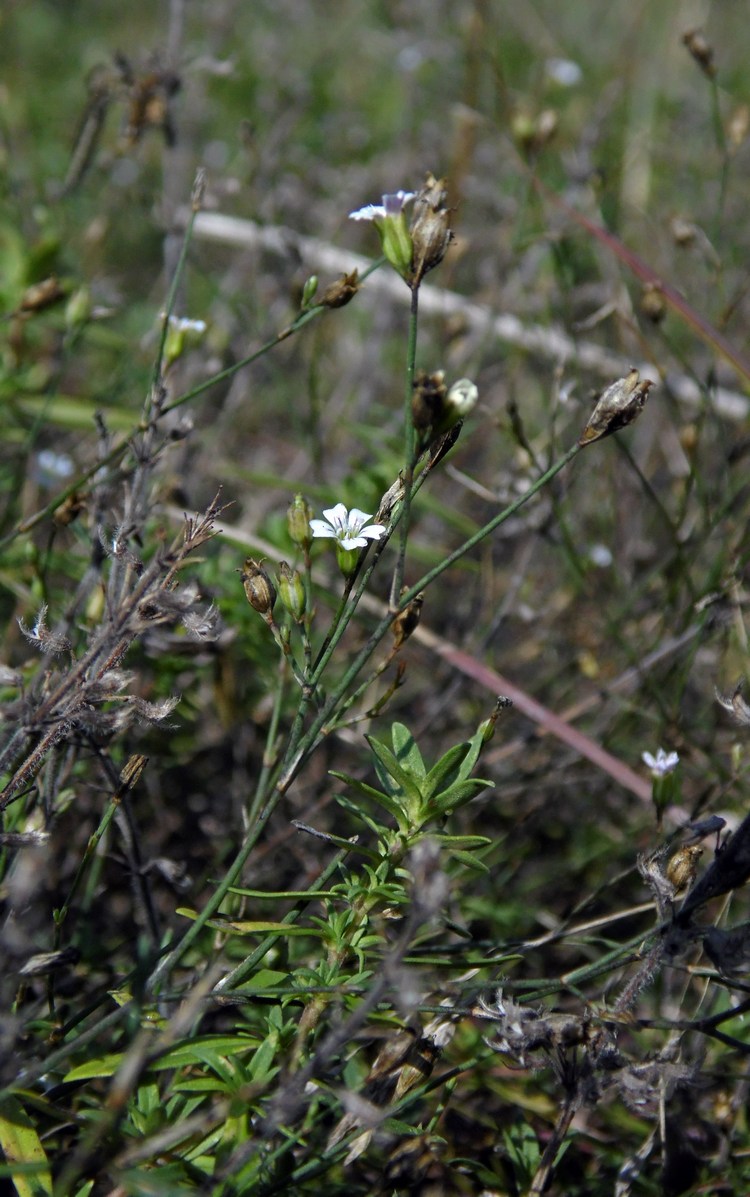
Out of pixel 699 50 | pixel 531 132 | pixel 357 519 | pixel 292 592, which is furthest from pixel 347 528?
pixel 699 50

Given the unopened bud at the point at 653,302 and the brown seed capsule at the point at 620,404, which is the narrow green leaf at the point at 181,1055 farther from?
the unopened bud at the point at 653,302

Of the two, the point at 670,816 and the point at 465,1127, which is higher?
the point at 670,816

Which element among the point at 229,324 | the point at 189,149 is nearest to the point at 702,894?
the point at 229,324

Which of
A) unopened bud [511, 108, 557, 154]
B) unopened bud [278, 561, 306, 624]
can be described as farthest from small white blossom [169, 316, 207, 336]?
unopened bud [511, 108, 557, 154]

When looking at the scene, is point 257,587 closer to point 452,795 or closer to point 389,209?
point 452,795

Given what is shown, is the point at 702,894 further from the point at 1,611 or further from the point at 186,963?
the point at 1,611

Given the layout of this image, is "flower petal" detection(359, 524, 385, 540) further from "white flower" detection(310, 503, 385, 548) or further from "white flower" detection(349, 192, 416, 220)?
"white flower" detection(349, 192, 416, 220)
